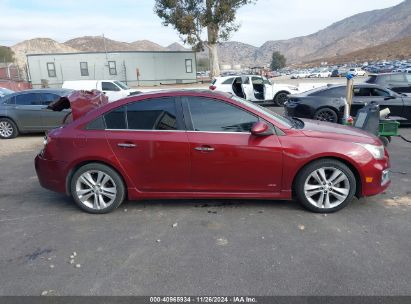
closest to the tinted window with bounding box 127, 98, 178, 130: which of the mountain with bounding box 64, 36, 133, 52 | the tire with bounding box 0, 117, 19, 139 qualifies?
the tire with bounding box 0, 117, 19, 139

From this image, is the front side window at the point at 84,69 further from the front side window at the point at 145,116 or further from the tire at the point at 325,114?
the front side window at the point at 145,116

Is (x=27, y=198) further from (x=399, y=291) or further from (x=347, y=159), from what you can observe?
(x=399, y=291)

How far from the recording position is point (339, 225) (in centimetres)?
386

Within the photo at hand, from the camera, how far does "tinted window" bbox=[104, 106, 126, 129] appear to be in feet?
14.1

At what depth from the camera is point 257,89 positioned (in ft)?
53.3

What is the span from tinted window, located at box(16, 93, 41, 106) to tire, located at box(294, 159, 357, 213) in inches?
339

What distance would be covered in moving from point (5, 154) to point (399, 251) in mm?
8091

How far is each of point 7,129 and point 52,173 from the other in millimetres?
7122

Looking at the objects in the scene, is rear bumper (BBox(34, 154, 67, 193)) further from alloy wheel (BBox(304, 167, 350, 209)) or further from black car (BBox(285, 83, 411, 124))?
black car (BBox(285, 83, 411, 124))

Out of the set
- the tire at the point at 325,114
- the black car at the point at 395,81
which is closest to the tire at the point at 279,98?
the black car at the point at 395,81

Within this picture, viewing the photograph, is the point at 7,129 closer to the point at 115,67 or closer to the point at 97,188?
the point at 97,188

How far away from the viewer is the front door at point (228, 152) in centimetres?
404

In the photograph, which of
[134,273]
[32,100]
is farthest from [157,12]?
[134,273]

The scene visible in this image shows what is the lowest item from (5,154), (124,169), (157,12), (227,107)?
(5,154)
